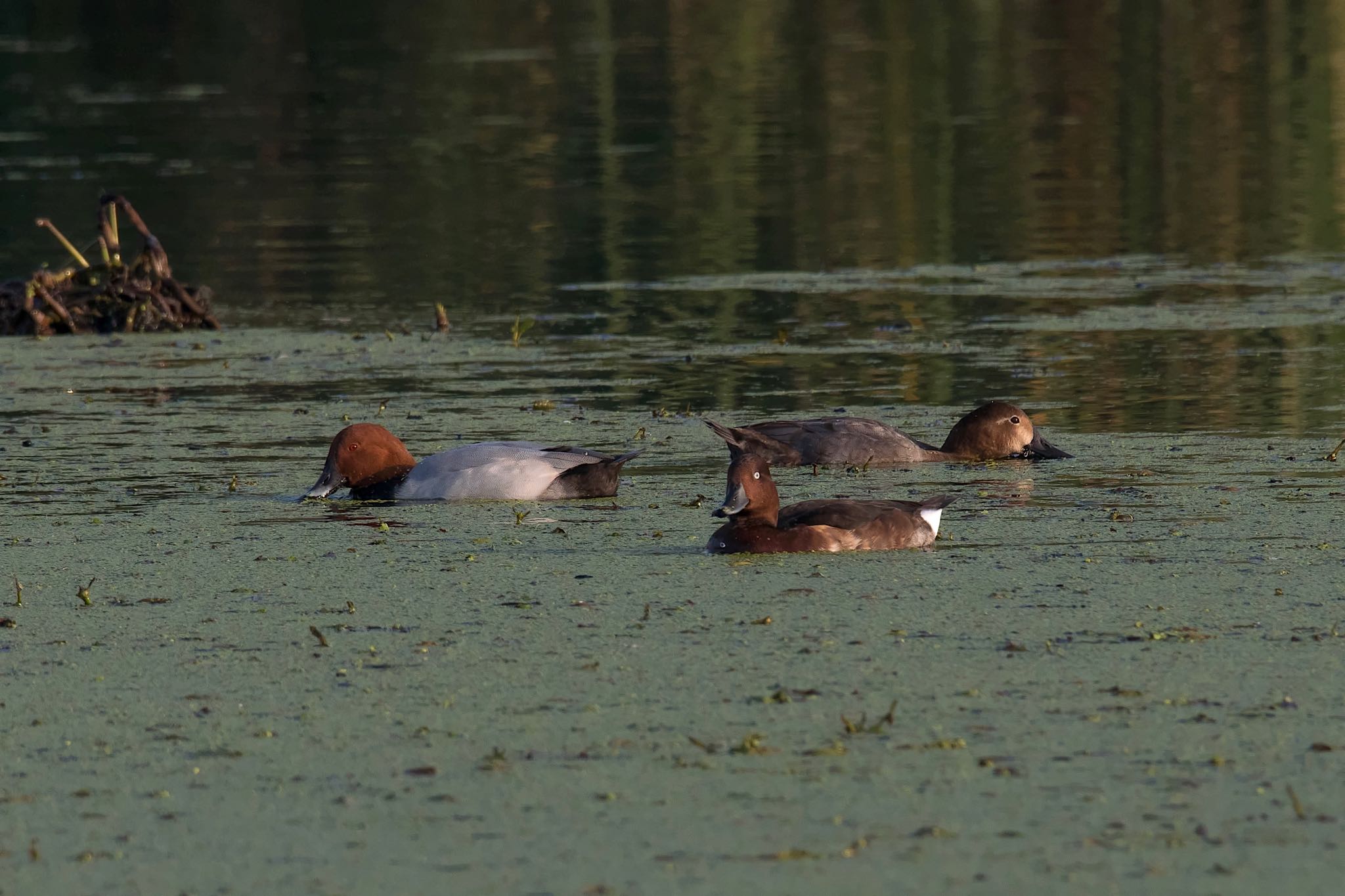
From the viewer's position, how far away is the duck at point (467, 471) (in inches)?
334

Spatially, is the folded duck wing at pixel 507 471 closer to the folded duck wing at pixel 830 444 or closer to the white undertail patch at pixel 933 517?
the folded duck wing at pixel 830 444

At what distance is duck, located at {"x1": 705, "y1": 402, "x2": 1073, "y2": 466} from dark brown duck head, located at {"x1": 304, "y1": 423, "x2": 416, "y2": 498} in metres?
1.33

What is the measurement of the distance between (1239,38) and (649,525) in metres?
34.1

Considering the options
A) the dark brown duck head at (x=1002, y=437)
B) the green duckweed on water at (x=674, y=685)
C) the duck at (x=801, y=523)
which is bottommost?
the green duckweed on water at (x=674, y=685)

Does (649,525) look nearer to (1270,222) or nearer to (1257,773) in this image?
(1257,773)

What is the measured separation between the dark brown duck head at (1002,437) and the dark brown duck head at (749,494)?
216cm

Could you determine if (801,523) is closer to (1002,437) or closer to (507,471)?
(507,471)

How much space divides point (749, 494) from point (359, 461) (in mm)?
1993

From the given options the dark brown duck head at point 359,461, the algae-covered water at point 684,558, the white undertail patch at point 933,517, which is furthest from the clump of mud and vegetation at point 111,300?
the white undertail patch at point 933,517

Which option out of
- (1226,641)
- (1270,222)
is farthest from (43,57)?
(1226,641)

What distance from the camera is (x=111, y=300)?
14.8 m

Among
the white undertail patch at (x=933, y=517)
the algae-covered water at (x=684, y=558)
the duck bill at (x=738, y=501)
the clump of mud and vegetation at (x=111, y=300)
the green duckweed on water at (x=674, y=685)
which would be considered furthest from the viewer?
the clump of mud and vegetation at (x=111, y=300)

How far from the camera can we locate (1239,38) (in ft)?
131

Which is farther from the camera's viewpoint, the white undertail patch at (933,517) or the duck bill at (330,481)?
the duck bill at (330,481)
